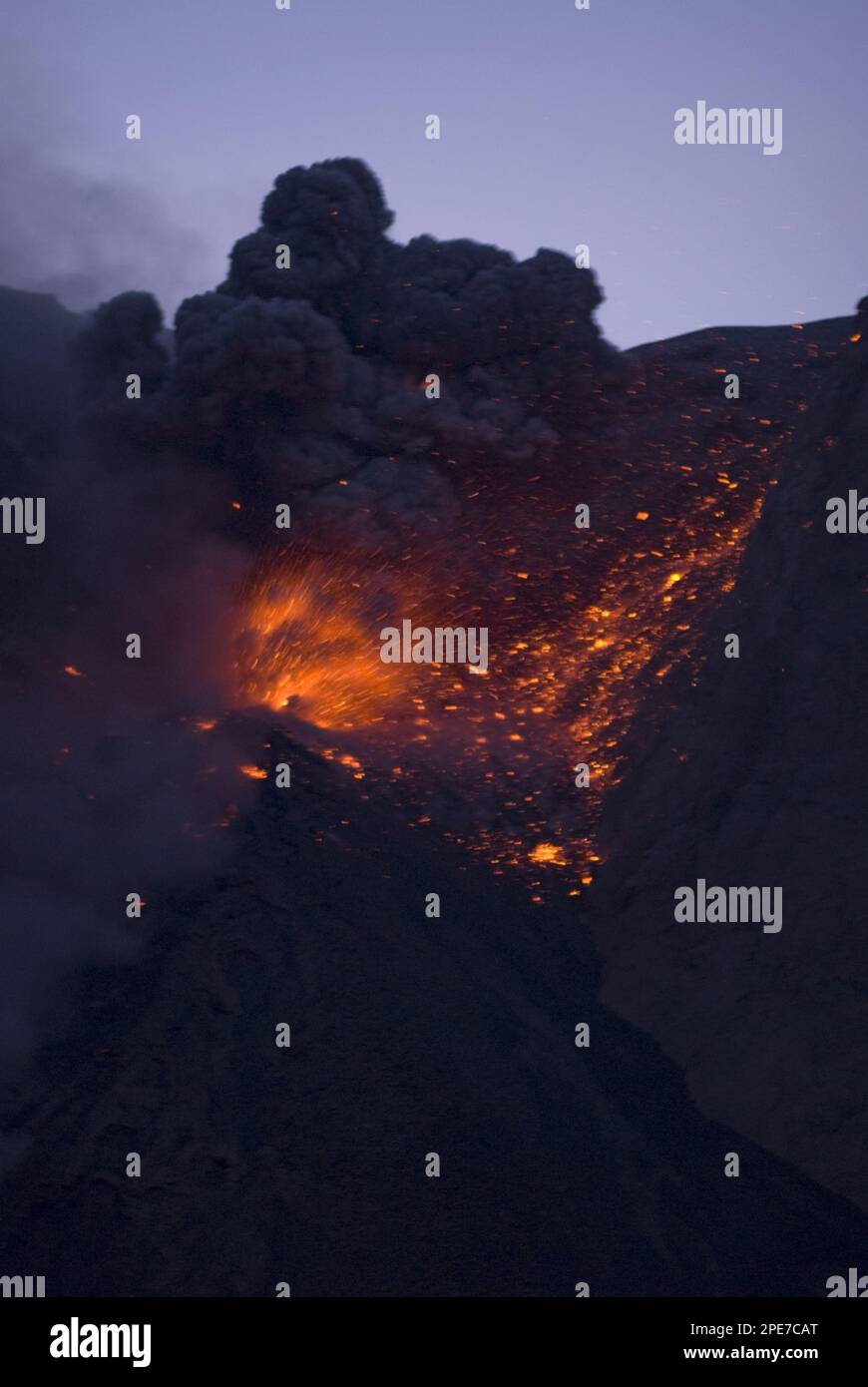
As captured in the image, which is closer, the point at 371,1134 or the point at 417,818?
the point at 371,1134

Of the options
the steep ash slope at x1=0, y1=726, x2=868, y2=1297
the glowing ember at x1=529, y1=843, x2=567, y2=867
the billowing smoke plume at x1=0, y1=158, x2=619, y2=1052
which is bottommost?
the steep ash slope at x1=0, y1=726, x2=868, y2=1297

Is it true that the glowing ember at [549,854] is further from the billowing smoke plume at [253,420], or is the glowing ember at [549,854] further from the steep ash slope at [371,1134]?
the billowing smoke plume at [253,420]

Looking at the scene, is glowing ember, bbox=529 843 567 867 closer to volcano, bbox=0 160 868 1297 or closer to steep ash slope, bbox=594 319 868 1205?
volcano, bbox=0 160 868 1297

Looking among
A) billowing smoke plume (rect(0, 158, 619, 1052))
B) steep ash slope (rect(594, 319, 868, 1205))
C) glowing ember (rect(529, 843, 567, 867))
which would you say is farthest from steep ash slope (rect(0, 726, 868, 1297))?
billowing smoke plume (rect(0, 158, 619, 1052))

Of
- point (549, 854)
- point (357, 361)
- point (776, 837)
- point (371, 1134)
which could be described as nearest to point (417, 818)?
point (549, 854)

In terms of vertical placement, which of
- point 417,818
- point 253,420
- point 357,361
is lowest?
point 417,818

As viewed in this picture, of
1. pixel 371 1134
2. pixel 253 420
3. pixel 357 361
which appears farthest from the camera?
pixel 357 361

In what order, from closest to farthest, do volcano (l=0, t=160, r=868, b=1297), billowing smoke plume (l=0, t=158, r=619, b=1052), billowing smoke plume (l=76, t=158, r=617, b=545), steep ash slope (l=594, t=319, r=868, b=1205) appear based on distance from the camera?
volcano (l=0, t=160, r=868, b=1297) < steep ash slope (l=594, t=319, r=868, b=1205) < billowing smoke plume (l=0, t=158, r=619, b=1052) < billowing smoke plume (l=76, t=158, r=617, b=545)

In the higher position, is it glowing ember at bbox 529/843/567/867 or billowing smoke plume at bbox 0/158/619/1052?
billowing smoke plume at bbox 0/158/619/1052

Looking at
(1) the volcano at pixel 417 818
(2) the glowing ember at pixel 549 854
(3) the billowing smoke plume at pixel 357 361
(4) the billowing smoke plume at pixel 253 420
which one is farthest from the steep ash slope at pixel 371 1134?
(3) the billowing smoke plume at pixel 357 361

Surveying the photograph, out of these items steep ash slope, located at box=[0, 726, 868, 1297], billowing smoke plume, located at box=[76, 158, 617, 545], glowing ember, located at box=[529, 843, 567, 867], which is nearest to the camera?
steep ash slope, located at box=[0, 726, 868, 1297]

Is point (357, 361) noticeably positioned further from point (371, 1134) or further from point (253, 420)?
point (371, 1134)

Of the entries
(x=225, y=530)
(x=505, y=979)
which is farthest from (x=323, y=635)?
(x=505, y=979)
